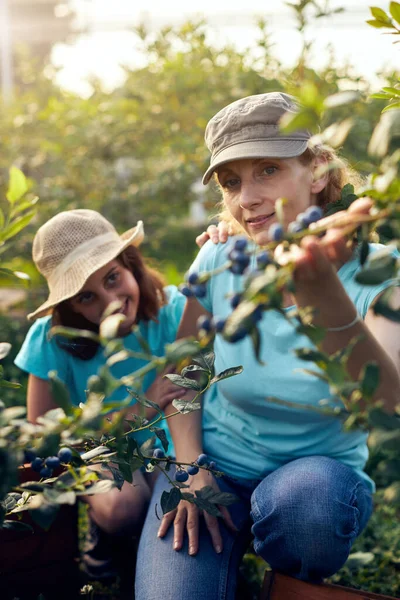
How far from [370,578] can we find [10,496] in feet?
4.53

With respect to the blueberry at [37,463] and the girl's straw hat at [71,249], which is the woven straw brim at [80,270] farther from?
the blueberry at [37,463]

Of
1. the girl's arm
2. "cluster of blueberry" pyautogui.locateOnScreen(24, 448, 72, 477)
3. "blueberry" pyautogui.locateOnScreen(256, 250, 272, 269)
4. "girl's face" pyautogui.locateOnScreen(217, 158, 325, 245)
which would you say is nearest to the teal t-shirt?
"girl's face" pyautogui.locateOnScreen(217, 158, 325, 245)

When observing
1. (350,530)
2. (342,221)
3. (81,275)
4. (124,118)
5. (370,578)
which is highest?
(342,221)

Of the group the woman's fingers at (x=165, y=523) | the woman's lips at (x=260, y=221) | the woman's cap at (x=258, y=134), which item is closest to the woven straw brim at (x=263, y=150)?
the woman's cap at (x=258, y=134)

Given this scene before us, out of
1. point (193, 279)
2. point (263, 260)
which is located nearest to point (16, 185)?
point (193, 279)

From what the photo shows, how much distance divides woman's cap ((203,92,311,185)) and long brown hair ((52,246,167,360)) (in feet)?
2.09

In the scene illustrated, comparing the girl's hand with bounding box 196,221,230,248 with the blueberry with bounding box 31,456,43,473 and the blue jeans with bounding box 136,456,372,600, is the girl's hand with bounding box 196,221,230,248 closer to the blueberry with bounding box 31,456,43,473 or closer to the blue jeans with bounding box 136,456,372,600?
the blue jeans with bounding box 136,456,372,600

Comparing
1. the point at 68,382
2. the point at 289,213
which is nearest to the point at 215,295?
the point at 289,213

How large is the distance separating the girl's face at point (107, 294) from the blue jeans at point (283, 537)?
63cm

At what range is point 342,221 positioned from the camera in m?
0.85

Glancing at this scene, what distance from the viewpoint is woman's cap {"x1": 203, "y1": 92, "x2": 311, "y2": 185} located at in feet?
5.24

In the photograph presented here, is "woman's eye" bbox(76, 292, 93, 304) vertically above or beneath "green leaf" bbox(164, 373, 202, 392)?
beneath

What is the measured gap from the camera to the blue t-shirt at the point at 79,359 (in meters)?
2.11

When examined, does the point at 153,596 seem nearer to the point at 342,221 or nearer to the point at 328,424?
the point at 328,424
